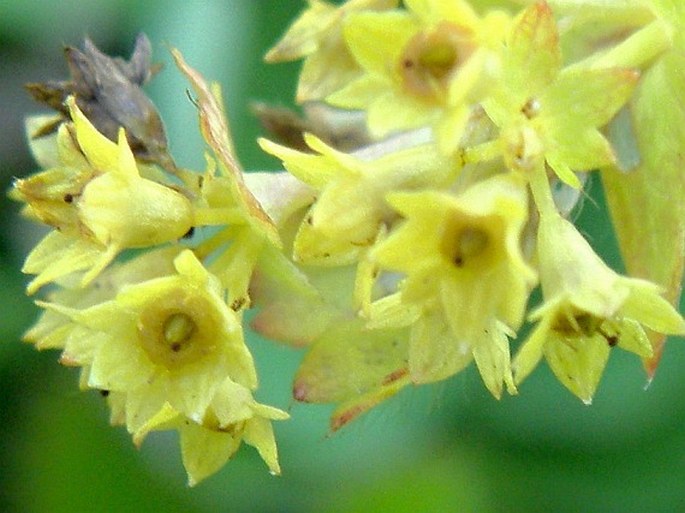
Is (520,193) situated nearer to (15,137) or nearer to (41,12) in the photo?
(41,12)

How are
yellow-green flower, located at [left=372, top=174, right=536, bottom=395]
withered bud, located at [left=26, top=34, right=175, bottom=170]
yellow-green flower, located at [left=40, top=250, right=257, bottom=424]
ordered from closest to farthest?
yellow-green flower, located at [left=372, top=174, right=536, bottom=395] → yellow-green flower, located at [left=40, top=250, right=257, bottom=424] → withered bud, located at [left=26, top=34, right=175, bottom=170]

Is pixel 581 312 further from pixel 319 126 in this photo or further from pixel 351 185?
pixel 319 126

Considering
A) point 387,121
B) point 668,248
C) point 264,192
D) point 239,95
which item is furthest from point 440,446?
A: point 387,121

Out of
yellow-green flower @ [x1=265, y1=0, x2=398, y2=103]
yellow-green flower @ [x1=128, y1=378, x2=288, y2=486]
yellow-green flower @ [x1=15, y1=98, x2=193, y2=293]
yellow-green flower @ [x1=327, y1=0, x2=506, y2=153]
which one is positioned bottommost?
yellow-green flower @ [x1=128, y1=378, x2=288, y2=486]

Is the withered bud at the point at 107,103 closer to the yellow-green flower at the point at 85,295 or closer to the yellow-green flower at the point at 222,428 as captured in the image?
the yellow-green flower at the point at 85,295

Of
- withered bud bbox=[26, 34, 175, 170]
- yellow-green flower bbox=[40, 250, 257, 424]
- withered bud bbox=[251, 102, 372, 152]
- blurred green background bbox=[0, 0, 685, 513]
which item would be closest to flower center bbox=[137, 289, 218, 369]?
yellow-green flower bbox=[40, 250, 257, 424]

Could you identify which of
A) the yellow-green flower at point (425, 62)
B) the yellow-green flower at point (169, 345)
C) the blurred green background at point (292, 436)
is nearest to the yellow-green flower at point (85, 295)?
the yellow-green flower at point (169, 345)

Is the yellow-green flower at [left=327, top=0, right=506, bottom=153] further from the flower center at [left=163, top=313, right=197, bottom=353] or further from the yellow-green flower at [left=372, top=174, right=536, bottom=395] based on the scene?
the flower center at [left=163, top=313, right=197, bottom=353]
